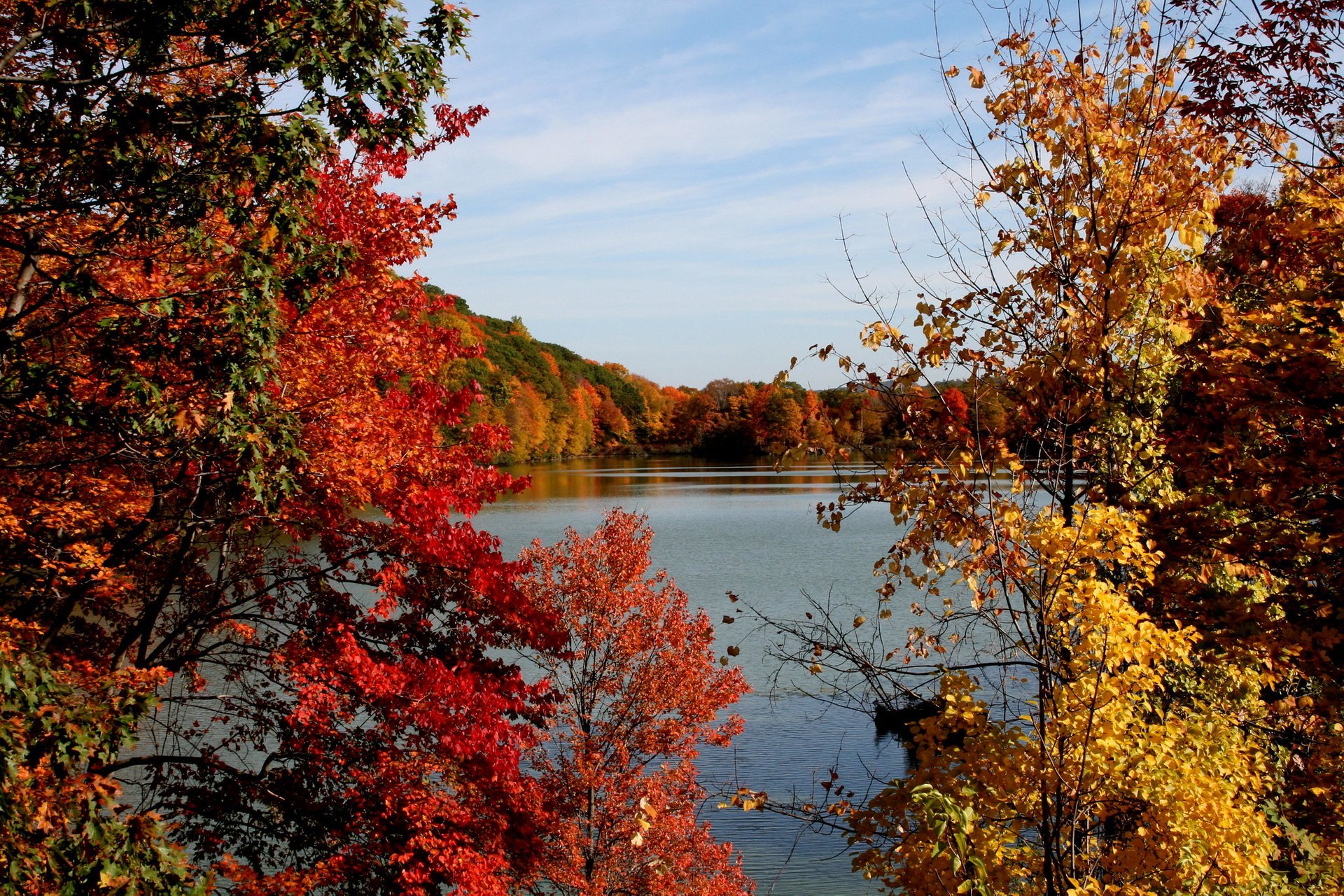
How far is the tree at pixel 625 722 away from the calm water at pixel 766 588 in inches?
36.3

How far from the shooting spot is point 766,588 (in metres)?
27.0

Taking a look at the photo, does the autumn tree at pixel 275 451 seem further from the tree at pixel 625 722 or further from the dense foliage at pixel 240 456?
the tree at pixel 625 722

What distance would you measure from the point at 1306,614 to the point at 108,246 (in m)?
8.55

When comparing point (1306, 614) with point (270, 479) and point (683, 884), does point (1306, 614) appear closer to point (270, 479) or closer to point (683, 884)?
point (270, 479)

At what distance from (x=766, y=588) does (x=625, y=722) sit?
13732mm

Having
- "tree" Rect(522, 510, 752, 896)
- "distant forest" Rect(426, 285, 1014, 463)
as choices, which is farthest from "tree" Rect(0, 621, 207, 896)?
"distant forest" Rect(426, 285, 1014, 463)

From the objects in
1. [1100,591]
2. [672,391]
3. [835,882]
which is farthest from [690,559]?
[672,391]

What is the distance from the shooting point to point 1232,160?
218 inches

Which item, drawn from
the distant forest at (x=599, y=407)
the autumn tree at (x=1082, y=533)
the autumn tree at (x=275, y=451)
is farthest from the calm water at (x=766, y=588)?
the distant forest at (x=599, y=407)

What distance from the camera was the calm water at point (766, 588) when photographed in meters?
15.1

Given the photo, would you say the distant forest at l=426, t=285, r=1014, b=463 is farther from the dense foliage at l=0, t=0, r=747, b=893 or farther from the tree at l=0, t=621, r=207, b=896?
the tree at l=0, t=621, r=207, b=896

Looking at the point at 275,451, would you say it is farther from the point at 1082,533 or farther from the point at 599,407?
the point at 599,407

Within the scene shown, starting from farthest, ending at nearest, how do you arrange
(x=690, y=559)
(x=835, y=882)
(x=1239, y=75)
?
1. (x=690, y=559)
2. (x=835, y=882)
3. (x=1239, y=75)

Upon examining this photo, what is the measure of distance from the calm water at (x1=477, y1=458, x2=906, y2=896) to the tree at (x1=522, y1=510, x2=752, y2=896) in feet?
3.03
